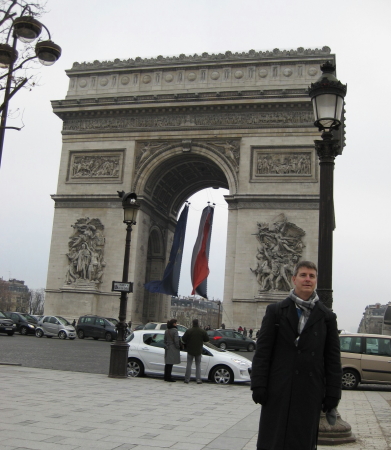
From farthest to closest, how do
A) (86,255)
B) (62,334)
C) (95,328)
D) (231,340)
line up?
(86,255) < (95,328) < (62,334) < (231,340)

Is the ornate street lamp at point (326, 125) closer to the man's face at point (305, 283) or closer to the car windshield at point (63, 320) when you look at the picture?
the man's face at point (305, 283)

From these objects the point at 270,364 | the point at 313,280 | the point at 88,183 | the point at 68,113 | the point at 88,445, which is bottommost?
the point at 88,445

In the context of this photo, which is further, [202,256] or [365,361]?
[202,256]

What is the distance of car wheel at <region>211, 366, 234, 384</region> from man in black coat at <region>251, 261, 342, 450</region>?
10.5 meters

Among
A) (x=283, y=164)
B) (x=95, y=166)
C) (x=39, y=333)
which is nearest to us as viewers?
(x=39, y=333)

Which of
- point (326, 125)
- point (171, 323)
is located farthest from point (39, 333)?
point (326, 125)

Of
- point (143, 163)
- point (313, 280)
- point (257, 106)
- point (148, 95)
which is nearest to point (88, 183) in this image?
point (143, 163)

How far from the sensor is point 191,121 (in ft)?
111

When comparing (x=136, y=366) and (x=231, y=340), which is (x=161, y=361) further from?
(x=231, y=340)

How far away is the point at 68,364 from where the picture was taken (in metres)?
16.3

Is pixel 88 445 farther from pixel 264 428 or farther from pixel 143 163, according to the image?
pixel 143 163

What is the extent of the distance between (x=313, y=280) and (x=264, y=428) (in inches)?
42.8

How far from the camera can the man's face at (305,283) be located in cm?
423

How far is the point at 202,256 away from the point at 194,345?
A: 68.0 ft
